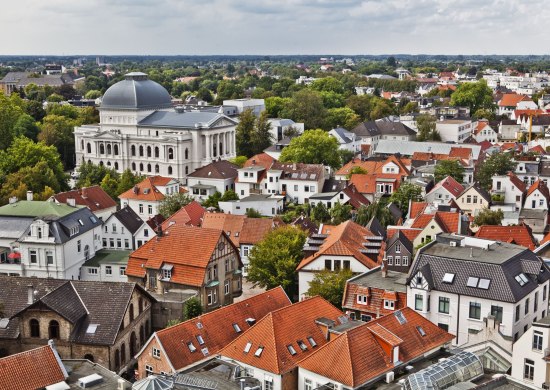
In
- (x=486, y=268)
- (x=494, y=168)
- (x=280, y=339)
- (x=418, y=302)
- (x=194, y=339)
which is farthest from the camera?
(x=494, y=168)

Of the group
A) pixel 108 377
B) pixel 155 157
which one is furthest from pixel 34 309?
pixel 155 157

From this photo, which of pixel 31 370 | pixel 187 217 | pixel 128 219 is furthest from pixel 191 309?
pixel 128 219

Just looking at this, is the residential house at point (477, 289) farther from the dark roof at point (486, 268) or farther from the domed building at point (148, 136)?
the domed building at point (148, 136)

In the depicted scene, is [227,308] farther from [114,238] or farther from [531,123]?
[531,123]

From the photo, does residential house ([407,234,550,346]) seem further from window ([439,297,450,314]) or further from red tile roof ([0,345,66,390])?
red tile roof ([0,345,66,390])

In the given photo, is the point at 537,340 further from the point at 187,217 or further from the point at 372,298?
the point at 187,217

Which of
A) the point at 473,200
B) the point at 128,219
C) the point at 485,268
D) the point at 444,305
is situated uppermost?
the point at 485,268

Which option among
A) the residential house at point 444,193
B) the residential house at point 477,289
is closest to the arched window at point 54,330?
the residential house at point 477,289
